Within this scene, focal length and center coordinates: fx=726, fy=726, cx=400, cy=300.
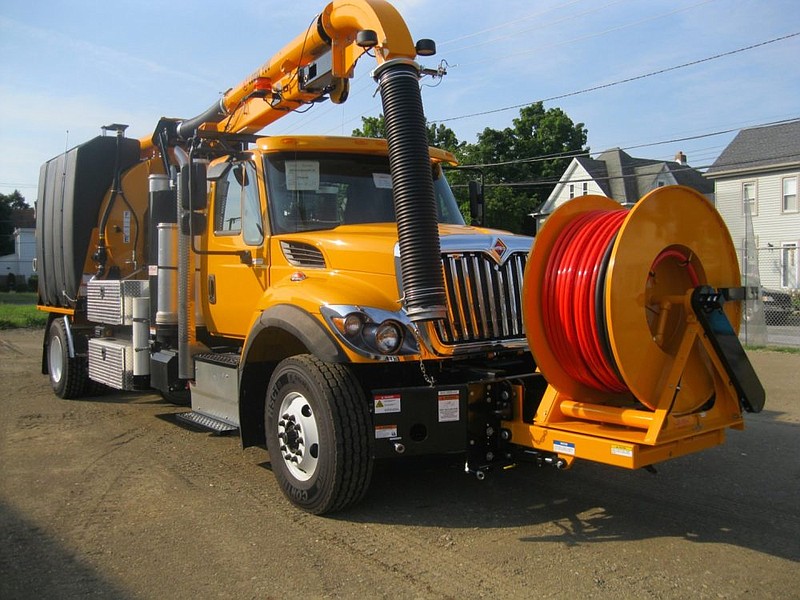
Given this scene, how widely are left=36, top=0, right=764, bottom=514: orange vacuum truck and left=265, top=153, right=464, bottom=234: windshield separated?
0.06 ft

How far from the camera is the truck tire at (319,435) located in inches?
181

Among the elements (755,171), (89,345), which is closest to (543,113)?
(755,171)

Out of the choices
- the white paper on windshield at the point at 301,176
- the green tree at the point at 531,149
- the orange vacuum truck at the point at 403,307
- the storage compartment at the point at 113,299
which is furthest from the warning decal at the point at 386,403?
the green tree at the point at 531,149

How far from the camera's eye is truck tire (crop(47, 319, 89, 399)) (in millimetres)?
9367

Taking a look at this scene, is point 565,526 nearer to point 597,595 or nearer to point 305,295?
point 597,595

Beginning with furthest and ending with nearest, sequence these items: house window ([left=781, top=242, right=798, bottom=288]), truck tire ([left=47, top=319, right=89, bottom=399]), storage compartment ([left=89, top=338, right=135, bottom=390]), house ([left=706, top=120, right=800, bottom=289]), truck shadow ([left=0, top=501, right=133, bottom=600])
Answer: house ([left=706, top=120, right=800, bottom=289]) < house window ([left=781, top=242, right=798, bottom=288]) < truck tire ([left=47, top=319, right=89, bottom=399]) < storage compartment ([left=89, top=338, right=135, bottom=390]) < truck shadow ([left=0, top=501, right=133, bottom=600])

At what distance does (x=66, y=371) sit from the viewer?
936cm

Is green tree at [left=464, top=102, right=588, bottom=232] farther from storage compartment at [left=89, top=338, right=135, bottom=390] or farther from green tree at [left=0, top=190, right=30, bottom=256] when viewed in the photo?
green tree at [left=0, top=190, right=30, bottom=256]

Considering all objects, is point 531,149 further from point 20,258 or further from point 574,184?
point 20,258

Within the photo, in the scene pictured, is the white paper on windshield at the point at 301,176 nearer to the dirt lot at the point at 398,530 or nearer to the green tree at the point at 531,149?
the dirt lot at the point at 398,530

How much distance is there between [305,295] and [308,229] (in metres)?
0.91

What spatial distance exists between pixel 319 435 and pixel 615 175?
36.1 metres

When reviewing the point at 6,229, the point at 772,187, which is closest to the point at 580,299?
the point at 772,187

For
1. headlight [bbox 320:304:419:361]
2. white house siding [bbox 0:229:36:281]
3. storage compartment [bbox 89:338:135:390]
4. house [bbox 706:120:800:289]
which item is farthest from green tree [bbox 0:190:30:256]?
headlight [bbox 320:304:419:361]
